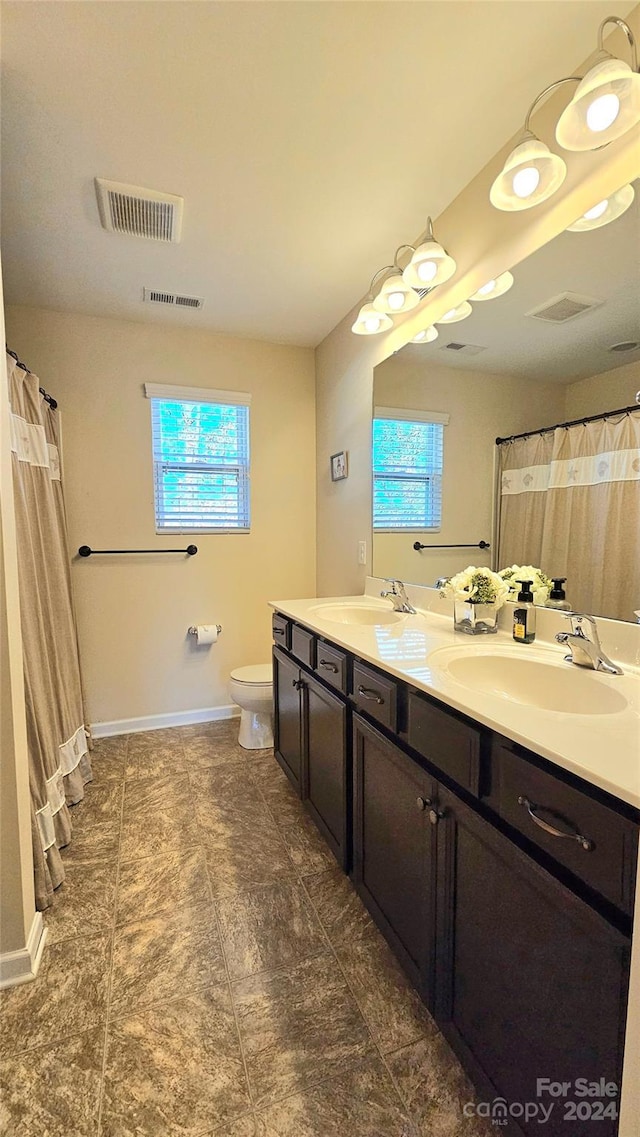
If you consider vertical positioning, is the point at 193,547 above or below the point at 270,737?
above

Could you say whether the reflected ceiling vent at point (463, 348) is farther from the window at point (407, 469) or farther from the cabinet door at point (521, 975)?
the cabinet door at point (521, 975)

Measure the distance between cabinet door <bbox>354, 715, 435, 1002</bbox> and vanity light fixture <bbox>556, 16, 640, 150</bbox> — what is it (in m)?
1.59

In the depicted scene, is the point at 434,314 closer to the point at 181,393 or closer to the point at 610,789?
the point at 181,393

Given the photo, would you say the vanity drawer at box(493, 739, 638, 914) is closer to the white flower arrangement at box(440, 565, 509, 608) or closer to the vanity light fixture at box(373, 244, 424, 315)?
the white flower arrangement at box(440, 565, 509, 608)

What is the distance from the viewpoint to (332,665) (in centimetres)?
161

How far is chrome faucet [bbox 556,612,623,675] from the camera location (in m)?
1.13

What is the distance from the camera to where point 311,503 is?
315 centimetres

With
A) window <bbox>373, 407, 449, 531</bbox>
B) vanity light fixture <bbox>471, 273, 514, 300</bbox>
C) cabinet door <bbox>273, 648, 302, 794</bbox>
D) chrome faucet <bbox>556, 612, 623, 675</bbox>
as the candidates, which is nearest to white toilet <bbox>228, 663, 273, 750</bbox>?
cabinet door <bbox>273, 648, 302, 794</bbox>

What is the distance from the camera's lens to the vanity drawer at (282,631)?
2093 millimetres

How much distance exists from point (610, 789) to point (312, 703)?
1263 millimetres

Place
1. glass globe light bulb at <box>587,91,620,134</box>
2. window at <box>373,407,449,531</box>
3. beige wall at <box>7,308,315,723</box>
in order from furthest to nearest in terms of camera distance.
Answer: beige wall at <box>7,308,315,723</box> → window at <box>373,407,449,531</box> → glass globe light bulb at <box>587,91,620,134</box>

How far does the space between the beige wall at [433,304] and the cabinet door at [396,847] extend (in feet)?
4.26

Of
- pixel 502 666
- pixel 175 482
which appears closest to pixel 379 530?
pixel 502 666

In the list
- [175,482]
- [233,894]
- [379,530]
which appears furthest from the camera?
[175,482]
